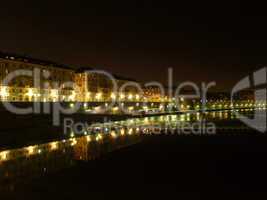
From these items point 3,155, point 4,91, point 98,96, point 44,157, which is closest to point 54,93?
point 4,91

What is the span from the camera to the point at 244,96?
194m

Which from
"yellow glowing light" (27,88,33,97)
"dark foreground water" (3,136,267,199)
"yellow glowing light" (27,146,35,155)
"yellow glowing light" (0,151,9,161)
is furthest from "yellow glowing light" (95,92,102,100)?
"dark foreground water" (3,136,267,199)

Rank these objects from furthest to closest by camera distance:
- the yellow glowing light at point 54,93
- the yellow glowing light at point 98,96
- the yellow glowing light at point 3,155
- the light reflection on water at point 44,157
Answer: the yellow glowing light at point 98,96
the yellow glowing light at point 54,93
the yellow glowing light at point 3,155
the light reflection on water at point 44,157

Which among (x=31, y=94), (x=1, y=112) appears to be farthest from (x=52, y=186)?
(x=31, y=94)

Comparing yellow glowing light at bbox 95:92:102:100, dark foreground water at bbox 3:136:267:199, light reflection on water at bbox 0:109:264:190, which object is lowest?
dark foreground water at bbox 3:136:267:199

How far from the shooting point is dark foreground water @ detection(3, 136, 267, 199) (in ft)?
31.7

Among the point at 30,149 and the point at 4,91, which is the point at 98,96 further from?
the point at 30,149

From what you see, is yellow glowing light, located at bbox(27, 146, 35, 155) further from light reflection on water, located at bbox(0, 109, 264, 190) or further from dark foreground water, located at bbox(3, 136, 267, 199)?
dark foreground water, located at bbox(3, 136, 267, 199)

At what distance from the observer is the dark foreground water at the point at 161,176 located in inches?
380

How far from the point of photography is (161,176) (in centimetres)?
1167

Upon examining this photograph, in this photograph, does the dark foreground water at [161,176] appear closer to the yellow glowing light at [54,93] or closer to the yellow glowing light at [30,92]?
the yellow glowing light at [30,92]

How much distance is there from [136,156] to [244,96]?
188503 mm

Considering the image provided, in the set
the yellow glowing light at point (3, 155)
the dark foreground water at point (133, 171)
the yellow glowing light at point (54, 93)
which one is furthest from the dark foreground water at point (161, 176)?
the yellow glowing light at point (54, 93)

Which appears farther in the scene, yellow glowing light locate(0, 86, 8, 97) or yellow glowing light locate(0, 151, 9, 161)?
yellow glowing light locate(0, 86, 8, 97)
